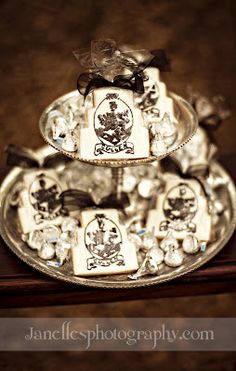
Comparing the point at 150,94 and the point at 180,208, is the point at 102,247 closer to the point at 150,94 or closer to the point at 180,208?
the point at 180,208

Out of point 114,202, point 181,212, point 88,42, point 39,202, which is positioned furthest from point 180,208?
point 88,42

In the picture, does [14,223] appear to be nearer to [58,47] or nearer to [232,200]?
[232,200]

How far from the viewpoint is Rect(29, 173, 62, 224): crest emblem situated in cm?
184

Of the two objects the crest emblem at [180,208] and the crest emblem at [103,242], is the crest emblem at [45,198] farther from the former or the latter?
the crest emblem at [180,208]

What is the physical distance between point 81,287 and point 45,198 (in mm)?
317

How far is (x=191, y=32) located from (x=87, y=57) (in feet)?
5.75

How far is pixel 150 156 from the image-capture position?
63.4 inches

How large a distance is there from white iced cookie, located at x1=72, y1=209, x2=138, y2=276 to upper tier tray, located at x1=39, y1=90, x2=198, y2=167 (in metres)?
0.20

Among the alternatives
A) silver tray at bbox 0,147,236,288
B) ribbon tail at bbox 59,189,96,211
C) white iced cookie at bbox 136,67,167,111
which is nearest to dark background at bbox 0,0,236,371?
silver tray at bbox 0,147,236,288

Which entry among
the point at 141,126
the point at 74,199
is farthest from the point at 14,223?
the point at 141,126

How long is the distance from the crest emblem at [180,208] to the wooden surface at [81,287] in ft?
0.46

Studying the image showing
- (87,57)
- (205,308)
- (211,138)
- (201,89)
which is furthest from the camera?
(201,89)

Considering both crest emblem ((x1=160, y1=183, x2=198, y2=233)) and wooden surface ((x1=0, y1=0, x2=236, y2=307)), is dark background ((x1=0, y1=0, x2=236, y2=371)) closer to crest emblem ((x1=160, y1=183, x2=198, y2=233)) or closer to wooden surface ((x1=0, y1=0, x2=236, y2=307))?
wooden surface ((x1=0, y1=0, x2=236, y2=307))

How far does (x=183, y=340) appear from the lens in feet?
7.38
